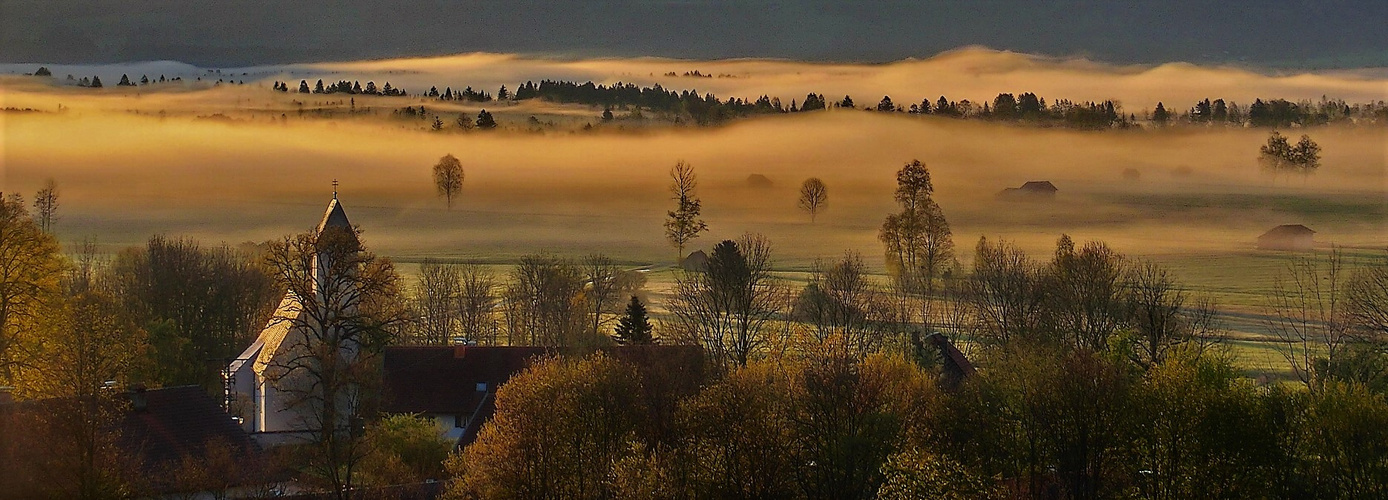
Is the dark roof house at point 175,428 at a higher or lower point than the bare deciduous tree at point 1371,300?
lower

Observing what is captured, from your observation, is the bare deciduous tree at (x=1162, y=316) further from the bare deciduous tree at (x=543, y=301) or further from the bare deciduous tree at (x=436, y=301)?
the bare deciduous tree at (x=436, y=301)

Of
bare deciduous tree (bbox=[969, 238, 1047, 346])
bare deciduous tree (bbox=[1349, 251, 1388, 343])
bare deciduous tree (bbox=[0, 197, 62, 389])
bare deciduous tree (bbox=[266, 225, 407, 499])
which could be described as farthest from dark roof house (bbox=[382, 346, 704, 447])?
bare deciduous tree (bbox=[1349, 251, 1388, 343])

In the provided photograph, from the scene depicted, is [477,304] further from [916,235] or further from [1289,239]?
[1289,239]

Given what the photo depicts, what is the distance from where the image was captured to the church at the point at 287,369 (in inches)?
1972

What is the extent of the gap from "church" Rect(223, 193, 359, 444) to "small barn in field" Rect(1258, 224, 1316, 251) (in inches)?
2030

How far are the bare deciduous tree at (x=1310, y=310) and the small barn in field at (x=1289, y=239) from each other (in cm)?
246

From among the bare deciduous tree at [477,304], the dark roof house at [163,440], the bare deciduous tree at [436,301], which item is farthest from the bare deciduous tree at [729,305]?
the dark roof house at [163,440]

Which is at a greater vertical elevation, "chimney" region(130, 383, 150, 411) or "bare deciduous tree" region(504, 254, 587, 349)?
"bare deciduous tree" region(504, 254, 587, 349)

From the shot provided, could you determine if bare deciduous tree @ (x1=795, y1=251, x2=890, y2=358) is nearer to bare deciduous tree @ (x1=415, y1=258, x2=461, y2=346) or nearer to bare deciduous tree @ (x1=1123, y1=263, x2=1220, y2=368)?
bare deciduous tree @ (x1=1123, y1=263, x2=1220, y2=368)

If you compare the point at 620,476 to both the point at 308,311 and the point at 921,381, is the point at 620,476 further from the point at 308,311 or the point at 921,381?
the point at 308,311

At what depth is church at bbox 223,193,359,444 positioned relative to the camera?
50.1 metres

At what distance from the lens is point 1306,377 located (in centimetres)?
5759

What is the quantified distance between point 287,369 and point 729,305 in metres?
24.5

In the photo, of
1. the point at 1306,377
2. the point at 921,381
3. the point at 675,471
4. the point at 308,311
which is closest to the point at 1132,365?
the point at 921,381
